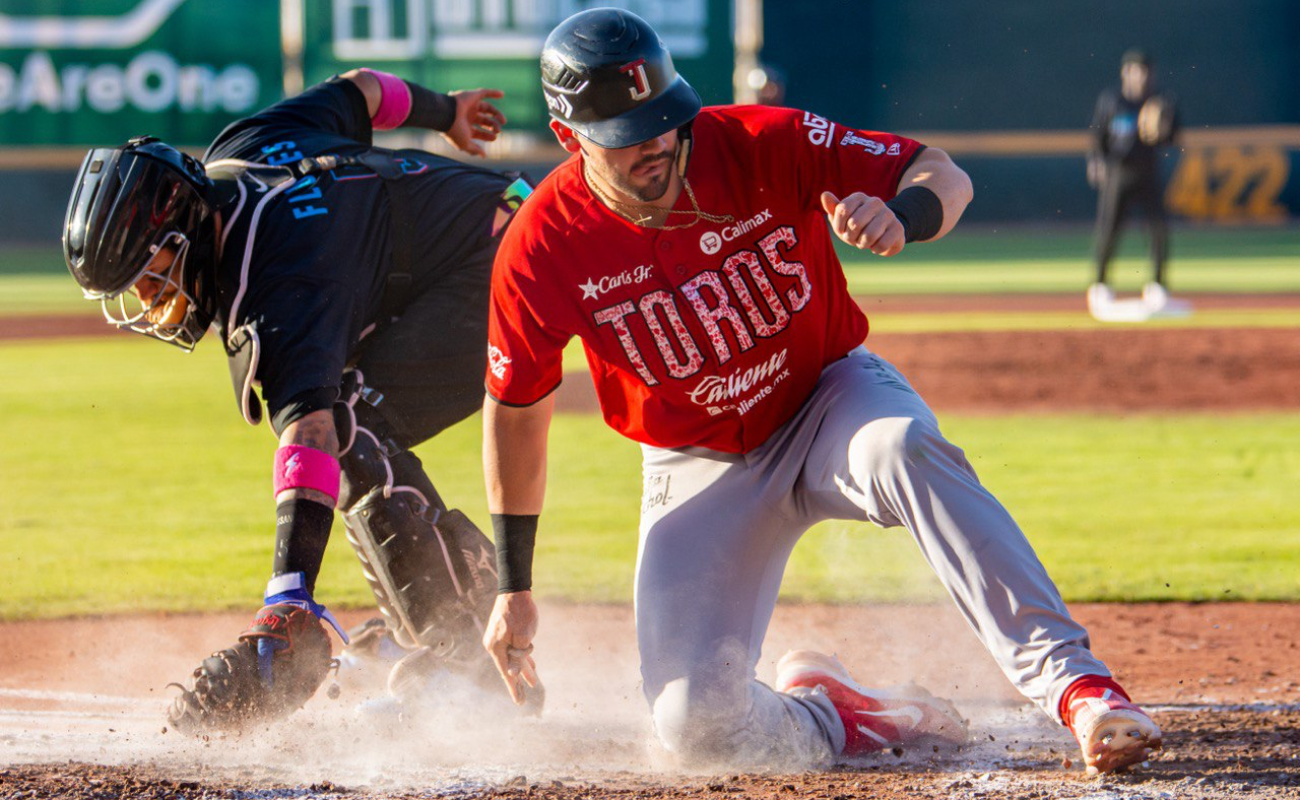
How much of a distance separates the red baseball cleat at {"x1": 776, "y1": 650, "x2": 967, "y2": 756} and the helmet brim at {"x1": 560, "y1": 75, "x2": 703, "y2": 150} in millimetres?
1418

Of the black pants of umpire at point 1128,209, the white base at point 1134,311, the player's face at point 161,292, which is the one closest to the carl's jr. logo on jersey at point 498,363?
the player's face at point 161,292

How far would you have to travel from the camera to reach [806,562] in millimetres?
6074

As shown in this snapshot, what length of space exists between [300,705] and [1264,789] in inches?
81.6

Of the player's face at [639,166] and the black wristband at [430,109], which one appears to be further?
the black wristband at [430,109]

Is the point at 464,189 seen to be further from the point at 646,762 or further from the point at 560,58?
the point at 646,762

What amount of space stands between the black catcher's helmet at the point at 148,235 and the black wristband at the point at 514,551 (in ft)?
2.96

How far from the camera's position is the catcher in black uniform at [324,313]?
3312 mm

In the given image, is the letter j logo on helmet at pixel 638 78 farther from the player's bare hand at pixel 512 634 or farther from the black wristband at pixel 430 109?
the black wristband at pixel 430 109

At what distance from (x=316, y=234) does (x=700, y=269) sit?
0.96 meters

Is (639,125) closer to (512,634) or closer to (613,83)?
(613,83)

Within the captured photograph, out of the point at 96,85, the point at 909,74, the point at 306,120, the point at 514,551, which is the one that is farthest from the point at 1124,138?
the point at 96,85

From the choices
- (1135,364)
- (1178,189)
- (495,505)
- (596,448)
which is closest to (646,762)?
(495,505)

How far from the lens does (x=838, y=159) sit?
3.37m

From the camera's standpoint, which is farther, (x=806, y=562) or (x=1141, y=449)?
(x=1141, y=449)
